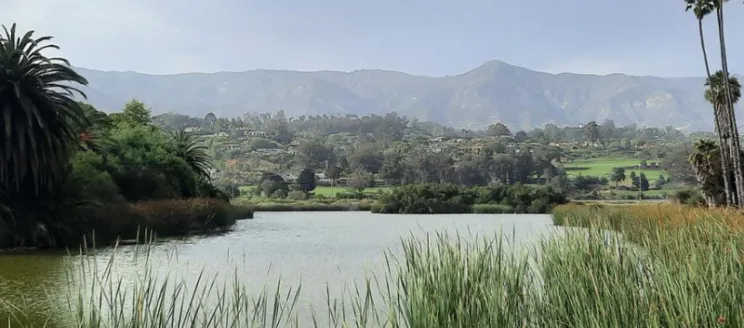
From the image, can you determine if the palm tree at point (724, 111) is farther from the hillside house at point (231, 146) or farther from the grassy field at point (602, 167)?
the hillside house at point (231, 146)

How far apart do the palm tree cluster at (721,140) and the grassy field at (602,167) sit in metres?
75.6

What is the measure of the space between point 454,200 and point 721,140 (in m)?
41.5

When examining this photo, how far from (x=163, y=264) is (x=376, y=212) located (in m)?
57.0

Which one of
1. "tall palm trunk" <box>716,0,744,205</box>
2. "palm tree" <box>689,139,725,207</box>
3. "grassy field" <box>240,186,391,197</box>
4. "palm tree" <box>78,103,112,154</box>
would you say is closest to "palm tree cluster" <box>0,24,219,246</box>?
"palm tree" <box>78,103,112,154</box>

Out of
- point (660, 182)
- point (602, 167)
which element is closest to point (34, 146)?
point (660, 182)

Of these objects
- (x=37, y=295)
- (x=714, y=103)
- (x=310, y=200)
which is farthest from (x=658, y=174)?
(x=37, y=295)

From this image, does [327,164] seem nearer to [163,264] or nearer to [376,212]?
[376,212]

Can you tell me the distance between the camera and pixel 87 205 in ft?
95.8

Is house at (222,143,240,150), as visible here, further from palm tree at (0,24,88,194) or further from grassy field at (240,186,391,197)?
palm tree at (0,24,88,194)

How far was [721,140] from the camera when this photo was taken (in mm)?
33938

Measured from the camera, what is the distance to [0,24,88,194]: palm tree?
27062 millimetres

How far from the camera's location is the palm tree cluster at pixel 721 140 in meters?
31.8

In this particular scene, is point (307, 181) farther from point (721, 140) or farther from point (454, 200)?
point (721, 140)

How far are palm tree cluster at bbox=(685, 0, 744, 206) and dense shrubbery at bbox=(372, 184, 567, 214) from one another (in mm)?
32722
